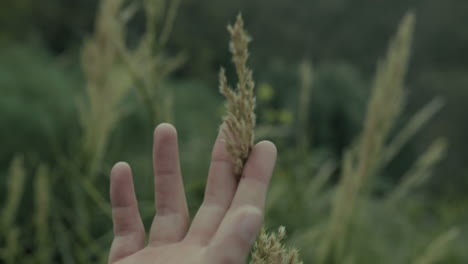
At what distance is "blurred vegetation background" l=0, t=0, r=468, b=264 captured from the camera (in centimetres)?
203

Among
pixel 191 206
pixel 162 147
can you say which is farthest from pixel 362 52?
pixel 162 147

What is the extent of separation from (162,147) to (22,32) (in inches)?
202

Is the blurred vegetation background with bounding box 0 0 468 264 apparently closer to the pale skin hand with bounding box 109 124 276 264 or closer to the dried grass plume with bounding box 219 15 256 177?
the pale skin hand with bounding box 109 124 276 264

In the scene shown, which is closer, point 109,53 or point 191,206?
point 109,53

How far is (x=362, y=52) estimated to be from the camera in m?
7.48

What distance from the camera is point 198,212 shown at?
0.99 metres

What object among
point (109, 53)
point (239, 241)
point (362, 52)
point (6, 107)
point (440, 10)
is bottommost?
point (239, 241)

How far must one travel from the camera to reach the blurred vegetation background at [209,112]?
6.67ft

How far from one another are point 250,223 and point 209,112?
14.3ft

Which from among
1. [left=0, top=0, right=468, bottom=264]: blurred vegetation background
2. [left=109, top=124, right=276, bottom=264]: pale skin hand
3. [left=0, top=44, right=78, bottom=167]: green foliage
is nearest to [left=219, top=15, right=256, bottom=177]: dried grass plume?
[left=109, top=124, right=276, bottom=264]: pale skin hand

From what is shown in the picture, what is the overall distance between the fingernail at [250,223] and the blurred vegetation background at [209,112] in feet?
3.15

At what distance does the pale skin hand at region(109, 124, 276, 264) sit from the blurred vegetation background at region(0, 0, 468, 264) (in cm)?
66

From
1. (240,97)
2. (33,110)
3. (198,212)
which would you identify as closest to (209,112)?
(33,110)

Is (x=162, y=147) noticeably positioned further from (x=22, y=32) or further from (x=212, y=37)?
(x=212, y=37)
